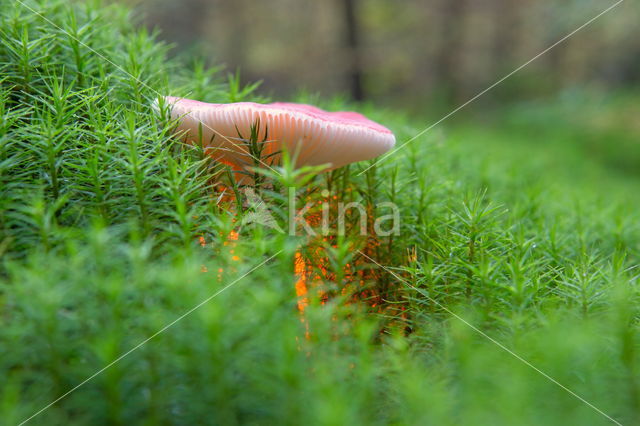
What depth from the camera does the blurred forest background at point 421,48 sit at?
1044 cm

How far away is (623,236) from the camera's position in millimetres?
1828

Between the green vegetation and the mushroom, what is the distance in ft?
0.32

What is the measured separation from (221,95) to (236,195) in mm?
758

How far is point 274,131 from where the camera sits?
1300 millimetres

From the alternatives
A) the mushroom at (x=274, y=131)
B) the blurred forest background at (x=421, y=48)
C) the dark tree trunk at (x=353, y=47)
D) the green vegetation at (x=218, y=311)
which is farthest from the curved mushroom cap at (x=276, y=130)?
the blurred forest background at (x=421, y=48)

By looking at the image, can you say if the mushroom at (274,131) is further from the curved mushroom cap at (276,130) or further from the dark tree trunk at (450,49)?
the dark tree trunk at (450,49)

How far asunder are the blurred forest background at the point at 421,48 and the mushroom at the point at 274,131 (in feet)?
25.5

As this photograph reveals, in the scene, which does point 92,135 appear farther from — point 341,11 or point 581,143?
point 341,11

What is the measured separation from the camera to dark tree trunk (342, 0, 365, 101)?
7.12 metres

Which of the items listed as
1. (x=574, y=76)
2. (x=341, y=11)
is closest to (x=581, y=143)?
(x=341, y=11)
